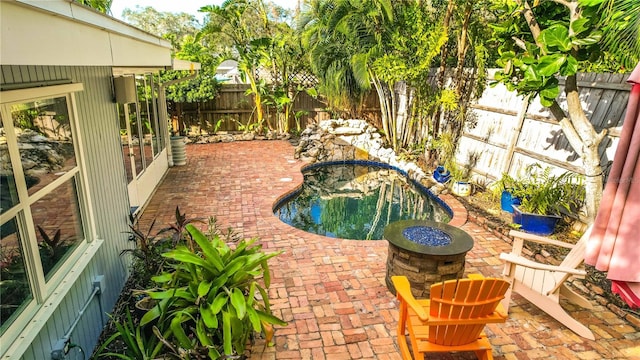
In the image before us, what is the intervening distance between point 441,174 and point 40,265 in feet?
22.0

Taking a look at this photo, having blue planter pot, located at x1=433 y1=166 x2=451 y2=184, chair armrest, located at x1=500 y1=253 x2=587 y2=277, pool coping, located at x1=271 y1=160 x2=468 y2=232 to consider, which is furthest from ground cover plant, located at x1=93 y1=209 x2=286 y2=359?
blue planter pot, located at x1=433 y1=166 x2=451 y2=184

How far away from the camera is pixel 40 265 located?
2.42 meters

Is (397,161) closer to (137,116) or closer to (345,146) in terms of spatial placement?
(345,146)

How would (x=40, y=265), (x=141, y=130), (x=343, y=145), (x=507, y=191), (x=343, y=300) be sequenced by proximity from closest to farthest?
1. (x=40, y=265)
2. (x=343, y=300)
3. (x=507, y=191)
4. (x=141, y=130)
5. (x=343, y=145)

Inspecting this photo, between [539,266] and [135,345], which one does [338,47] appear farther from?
[135,345]

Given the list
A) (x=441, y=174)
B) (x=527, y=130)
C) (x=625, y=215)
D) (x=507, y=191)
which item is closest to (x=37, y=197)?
(x=625, y=215)

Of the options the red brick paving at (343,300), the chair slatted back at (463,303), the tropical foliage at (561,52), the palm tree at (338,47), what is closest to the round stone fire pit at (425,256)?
the red brick paving at (343,300)

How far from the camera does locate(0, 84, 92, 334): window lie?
7.01 ft

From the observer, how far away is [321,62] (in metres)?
10.8

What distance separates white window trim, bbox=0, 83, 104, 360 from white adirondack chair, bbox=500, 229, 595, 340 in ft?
12.1

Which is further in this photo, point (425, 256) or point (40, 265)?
point (425, 256)

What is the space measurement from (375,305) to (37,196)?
3.06m

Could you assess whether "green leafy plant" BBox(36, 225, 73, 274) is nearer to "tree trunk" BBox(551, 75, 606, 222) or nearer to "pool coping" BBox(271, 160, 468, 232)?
"pool coping" BBox(271, 160, 468, 232)

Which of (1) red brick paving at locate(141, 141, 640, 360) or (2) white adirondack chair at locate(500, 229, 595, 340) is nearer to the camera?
(1) red brick paving at locate(141, 141, 640, 360)
